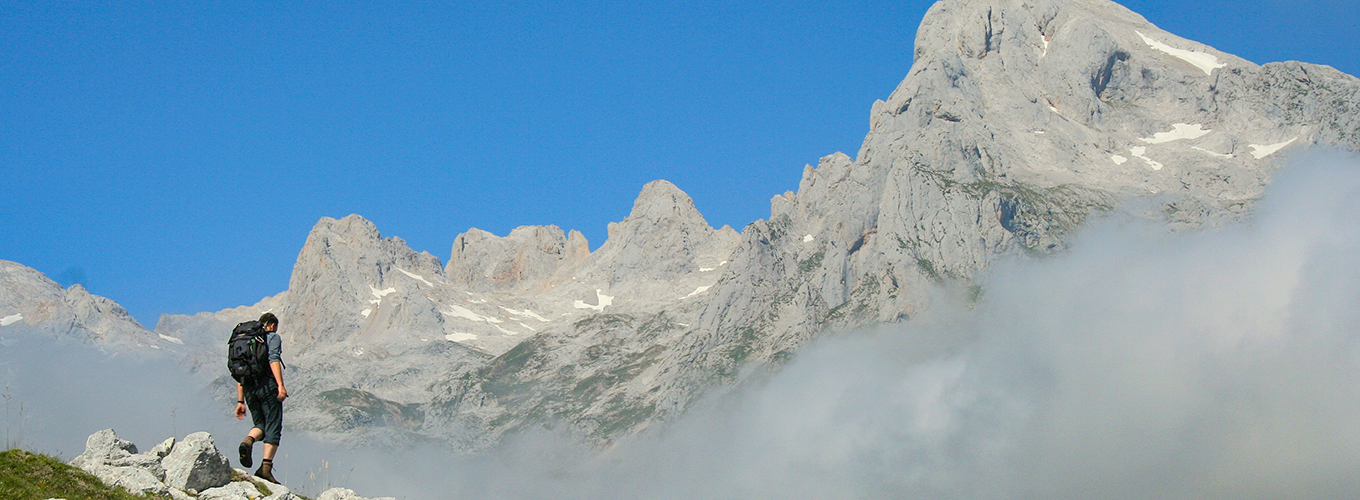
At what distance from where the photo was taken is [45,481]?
77.9 ft

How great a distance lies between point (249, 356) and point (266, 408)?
4.90ft

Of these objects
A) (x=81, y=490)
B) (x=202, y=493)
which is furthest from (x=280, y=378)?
(x=81, y=490)

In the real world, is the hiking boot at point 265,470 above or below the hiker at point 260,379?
below

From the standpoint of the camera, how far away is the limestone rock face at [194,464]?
2678 cm

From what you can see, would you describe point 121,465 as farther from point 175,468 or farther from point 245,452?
point 245,452

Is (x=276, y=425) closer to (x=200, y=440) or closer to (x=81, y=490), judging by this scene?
(x=200, y=440)

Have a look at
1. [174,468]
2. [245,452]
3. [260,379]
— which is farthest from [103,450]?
[260,379]

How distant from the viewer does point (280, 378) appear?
27.2m

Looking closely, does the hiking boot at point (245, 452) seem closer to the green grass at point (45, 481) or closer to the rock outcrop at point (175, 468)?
the rock outcrop at point (175, 468)

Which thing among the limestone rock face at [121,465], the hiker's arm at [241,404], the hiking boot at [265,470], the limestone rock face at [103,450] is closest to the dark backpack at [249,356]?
the hiker's arm at [241,404]

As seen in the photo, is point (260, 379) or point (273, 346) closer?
point (273, 346)

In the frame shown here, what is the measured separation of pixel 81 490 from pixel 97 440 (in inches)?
125

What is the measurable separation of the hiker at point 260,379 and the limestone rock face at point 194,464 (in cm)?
74

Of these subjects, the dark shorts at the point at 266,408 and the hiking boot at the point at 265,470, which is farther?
the hiking boot at the point at 265,470
